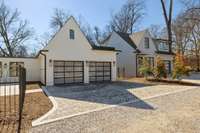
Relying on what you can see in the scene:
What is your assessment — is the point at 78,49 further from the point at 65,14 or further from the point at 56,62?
the point at 65,14

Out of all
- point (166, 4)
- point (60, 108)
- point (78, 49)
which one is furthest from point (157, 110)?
point (166, 4)

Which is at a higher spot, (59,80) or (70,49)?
(70,49)

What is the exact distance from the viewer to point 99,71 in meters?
19.6

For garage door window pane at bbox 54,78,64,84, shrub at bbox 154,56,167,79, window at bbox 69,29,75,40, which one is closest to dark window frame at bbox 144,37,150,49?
shrub at bbox 154,56,167,79

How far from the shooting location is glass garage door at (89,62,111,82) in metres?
19.2

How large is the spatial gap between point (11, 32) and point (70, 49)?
23.3 meters

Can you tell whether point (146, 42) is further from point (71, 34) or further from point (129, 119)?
point (129, 119)

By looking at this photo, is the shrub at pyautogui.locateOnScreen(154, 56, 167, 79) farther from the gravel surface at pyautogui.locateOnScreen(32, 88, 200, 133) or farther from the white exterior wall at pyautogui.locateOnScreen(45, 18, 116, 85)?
the gravel surface at pyautogui.locateOnScreen(32, 88, 200, 133)

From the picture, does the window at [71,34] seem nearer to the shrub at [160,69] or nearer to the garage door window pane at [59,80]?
the garage door window pane at [59,80]

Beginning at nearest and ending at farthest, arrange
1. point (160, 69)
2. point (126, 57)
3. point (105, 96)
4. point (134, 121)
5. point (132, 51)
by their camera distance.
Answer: point (134, 121), point (105, 96), point (160, 69), point (132, 51), point (126, 57)

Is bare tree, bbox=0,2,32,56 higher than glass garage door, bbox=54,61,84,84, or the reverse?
bare tree, bbox=0,2,32,56

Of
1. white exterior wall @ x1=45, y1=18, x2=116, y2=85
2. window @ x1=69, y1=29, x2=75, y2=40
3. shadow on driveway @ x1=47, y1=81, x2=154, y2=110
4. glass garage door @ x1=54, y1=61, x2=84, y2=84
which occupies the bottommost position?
shadow on driveway @ x1=47, y1=81, x2=154, y2=110

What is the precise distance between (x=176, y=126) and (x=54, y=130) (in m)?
3.53

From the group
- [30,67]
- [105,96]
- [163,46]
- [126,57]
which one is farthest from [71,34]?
[163,46]
